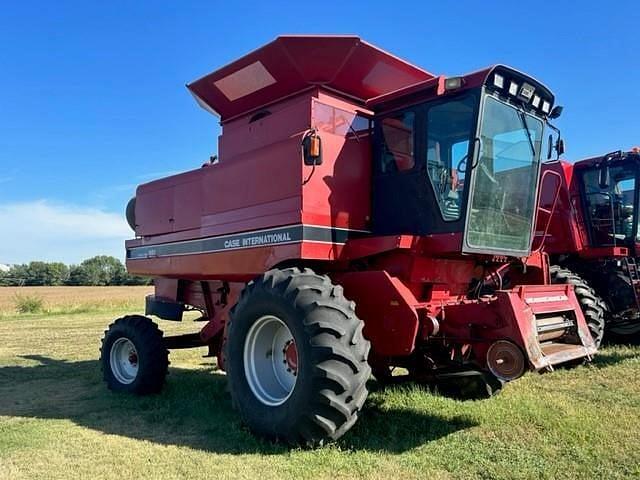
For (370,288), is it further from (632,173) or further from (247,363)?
(632,173)

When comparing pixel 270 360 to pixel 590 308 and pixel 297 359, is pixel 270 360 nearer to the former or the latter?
pixel 297 359

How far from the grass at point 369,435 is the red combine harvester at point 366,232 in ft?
1.08

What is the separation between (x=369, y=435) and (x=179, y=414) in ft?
7.19

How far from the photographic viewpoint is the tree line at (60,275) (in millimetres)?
76375

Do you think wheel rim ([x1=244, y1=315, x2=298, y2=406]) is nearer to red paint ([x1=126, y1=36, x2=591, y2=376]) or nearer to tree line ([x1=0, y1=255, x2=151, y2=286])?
red paint ([x1=126, y1=36, x2=591, y2=376])

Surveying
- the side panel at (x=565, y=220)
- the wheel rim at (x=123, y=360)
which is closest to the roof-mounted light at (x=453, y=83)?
the wheel rim at (x=123, y=360)

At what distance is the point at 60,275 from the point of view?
8081 cm

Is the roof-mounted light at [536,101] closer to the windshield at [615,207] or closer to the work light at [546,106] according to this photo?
the work light at [546,106]

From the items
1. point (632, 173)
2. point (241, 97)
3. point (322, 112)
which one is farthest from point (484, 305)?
point (632, 173)

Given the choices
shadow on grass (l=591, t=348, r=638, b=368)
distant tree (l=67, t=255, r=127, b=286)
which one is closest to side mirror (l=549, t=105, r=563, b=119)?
shadow on grass (l=591, t=348, r=638, b=368)

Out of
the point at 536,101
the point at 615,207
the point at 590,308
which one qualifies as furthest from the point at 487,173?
the point at 615,207

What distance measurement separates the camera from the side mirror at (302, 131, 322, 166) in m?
4.98

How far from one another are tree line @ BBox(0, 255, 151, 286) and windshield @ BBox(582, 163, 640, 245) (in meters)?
71.5

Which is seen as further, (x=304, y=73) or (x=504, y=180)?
(x=304, y=73)
